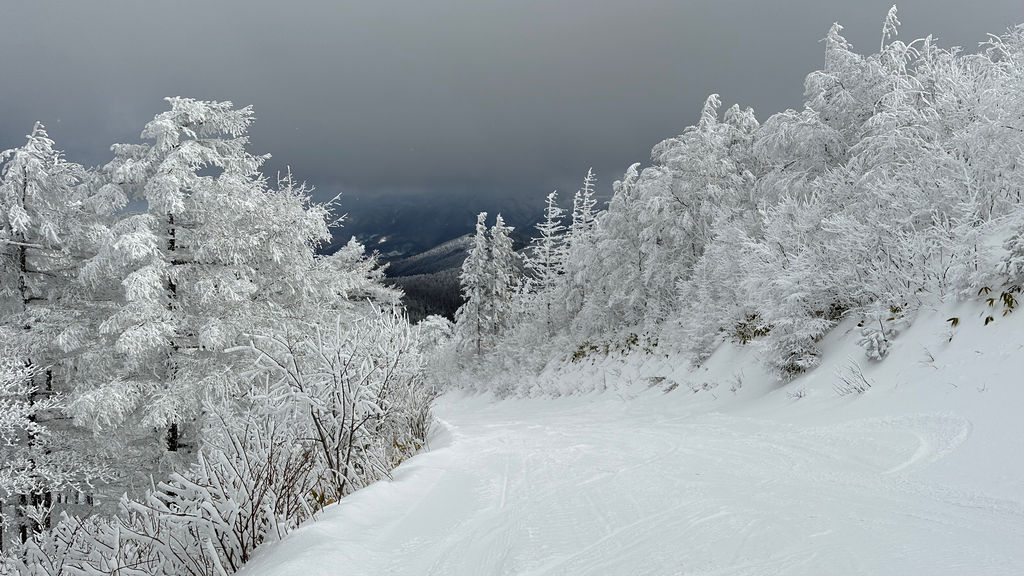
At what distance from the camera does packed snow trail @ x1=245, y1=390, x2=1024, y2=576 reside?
2389 millimetres

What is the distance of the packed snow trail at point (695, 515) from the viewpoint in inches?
94.0

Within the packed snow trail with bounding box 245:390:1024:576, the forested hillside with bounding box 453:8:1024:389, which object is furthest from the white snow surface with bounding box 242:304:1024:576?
the forested hillside with bounding box 453:8:1024:389

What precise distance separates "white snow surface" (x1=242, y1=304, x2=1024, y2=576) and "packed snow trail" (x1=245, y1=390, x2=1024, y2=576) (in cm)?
2

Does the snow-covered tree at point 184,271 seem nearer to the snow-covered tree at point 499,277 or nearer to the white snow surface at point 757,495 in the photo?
the white snow surface at point 757,495

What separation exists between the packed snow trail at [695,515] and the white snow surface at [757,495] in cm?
2

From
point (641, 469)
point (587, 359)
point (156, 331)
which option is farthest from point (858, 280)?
point (587, 359)

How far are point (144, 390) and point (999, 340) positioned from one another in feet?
39.3

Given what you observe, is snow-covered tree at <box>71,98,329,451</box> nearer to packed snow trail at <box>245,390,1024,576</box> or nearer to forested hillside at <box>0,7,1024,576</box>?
forested hillside at <box>0,7,1024,576</box>

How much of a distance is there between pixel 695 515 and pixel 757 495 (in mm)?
625

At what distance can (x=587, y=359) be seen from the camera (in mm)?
21453

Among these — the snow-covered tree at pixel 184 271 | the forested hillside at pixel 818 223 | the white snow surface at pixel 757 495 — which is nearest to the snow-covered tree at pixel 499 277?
the forested hillside at pixel 818 223

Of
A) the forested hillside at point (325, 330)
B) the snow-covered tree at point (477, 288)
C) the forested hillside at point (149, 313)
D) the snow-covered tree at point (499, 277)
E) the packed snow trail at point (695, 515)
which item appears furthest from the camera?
the snow-covered tree at point (499, 277)

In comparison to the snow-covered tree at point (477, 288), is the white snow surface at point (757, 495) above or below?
below

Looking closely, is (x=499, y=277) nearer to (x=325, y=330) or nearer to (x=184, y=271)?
(x=325, y=330)
